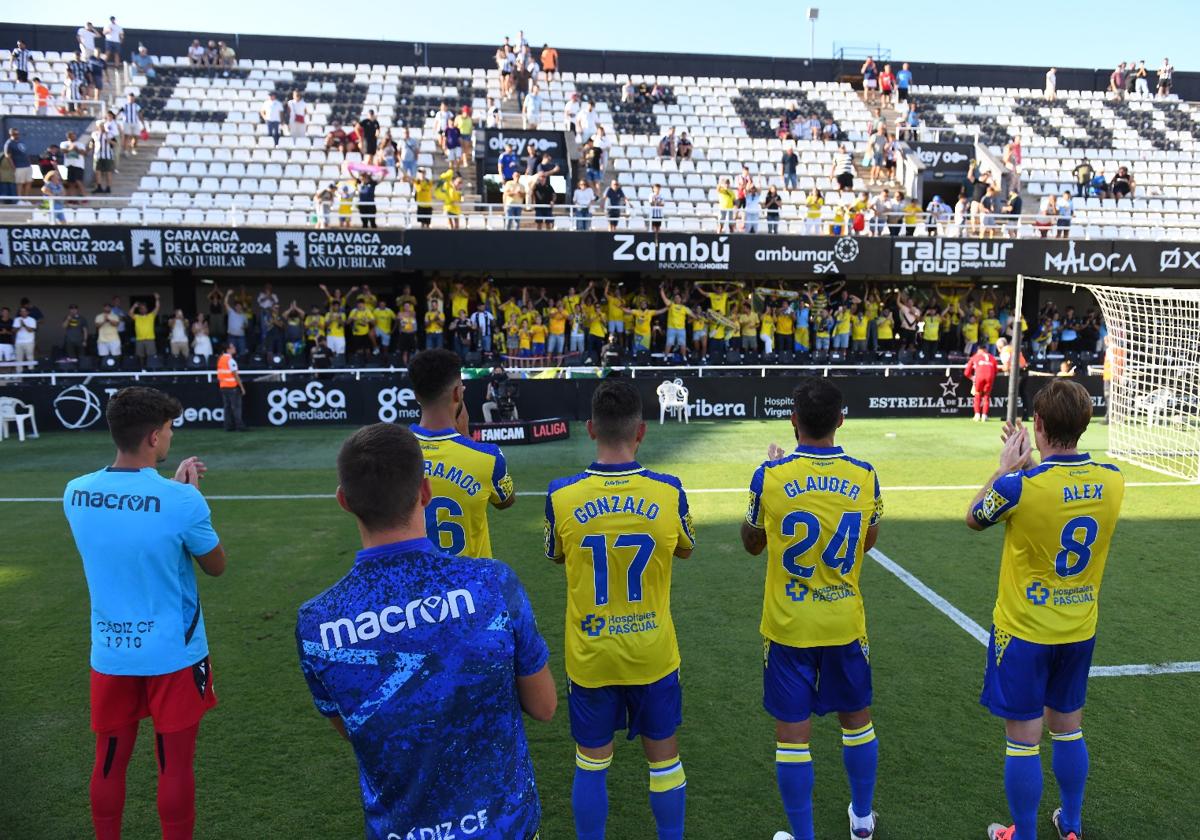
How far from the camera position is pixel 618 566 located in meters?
3.87

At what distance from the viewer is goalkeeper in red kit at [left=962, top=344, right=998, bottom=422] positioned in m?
19.8

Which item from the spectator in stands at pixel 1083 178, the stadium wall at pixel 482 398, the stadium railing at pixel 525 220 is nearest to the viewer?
the stadium wall at pixel 482 398

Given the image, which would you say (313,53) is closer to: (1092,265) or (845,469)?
(1092,265)

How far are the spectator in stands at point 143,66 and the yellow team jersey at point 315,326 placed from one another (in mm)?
15716

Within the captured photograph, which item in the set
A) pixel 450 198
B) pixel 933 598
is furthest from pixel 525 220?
pixel 933 598

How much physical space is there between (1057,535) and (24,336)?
2288 cm

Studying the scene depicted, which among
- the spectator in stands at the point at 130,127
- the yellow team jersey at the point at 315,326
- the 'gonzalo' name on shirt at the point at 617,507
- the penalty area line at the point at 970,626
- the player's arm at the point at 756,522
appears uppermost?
the spectator in stands at the point at 130,127

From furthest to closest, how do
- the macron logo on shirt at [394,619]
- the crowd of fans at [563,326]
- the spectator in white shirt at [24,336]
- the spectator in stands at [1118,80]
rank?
the spectator in stands at [1118,80] → the crowd of fans at [563,326] → the spectator in white shirt at [24,336] → the macron logo on shirt at [394,619]

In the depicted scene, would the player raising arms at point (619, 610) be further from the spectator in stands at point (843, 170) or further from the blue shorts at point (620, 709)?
the spectator in stands at point (843, 170)

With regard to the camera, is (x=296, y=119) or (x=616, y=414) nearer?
(x=616, y=414)

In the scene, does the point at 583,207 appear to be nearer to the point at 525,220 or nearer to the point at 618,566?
the point at 525,220

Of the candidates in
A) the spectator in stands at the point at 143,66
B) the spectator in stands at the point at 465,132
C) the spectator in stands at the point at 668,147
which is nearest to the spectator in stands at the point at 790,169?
the spectator in stands at the point at 668,147

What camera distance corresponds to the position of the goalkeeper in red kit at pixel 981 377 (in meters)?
19.8

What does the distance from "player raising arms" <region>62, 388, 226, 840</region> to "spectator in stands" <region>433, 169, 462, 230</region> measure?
60.9 feet
